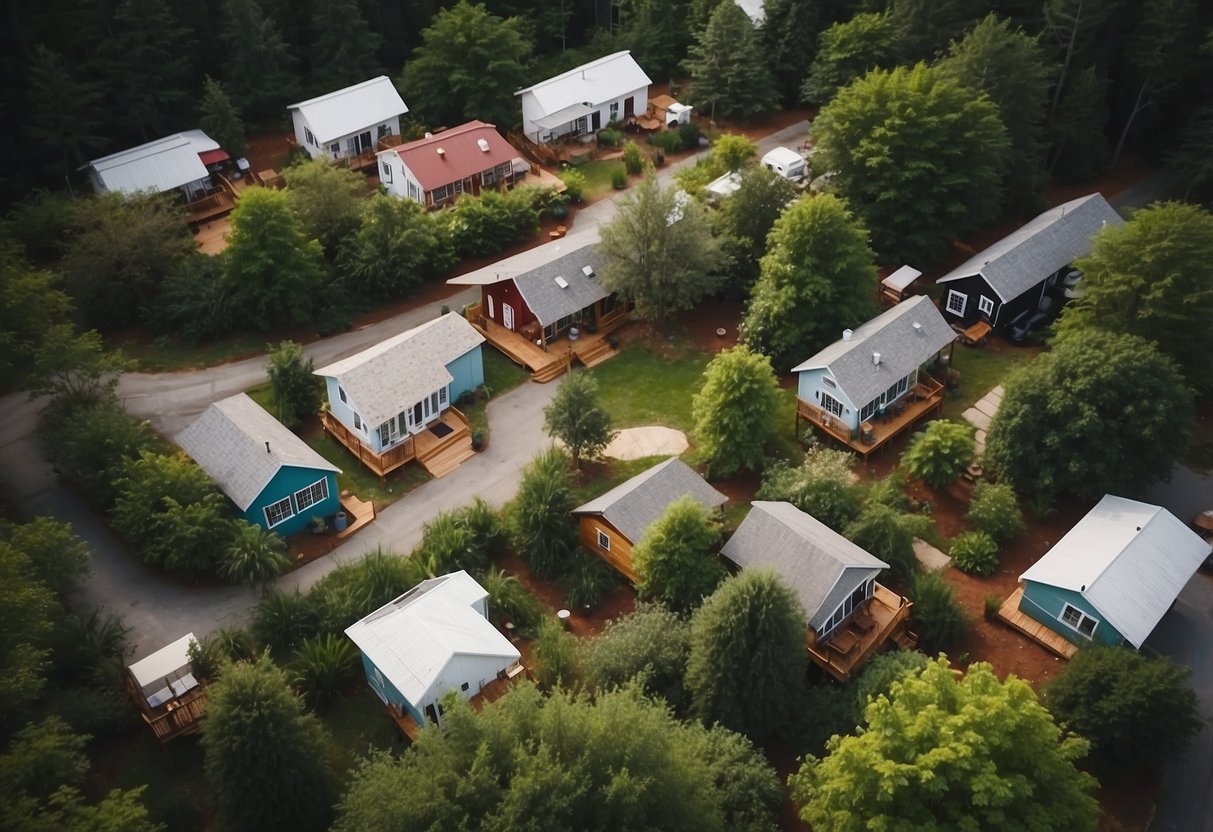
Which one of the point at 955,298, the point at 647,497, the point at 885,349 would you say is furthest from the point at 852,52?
the point at 647,497

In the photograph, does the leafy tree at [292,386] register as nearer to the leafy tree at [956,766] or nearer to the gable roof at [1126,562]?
the leafy tree at [956,766]

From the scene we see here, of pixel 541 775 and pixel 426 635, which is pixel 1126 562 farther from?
pixel 426 635

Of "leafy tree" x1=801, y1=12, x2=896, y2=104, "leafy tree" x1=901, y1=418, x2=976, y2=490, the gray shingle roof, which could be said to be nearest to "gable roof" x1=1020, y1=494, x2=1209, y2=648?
"leafy tree" x1=901, y1=418, x2=976, y2=490

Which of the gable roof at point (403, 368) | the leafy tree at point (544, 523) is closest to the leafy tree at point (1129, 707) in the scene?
the leafy tree at point (544, 523)

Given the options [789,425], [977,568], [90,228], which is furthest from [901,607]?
[90,228]

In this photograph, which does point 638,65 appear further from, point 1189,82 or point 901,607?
point 901,607

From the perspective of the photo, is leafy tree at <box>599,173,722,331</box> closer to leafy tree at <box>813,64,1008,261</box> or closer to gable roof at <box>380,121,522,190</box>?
leafy tree at <box>813,64,1008,261</box>
